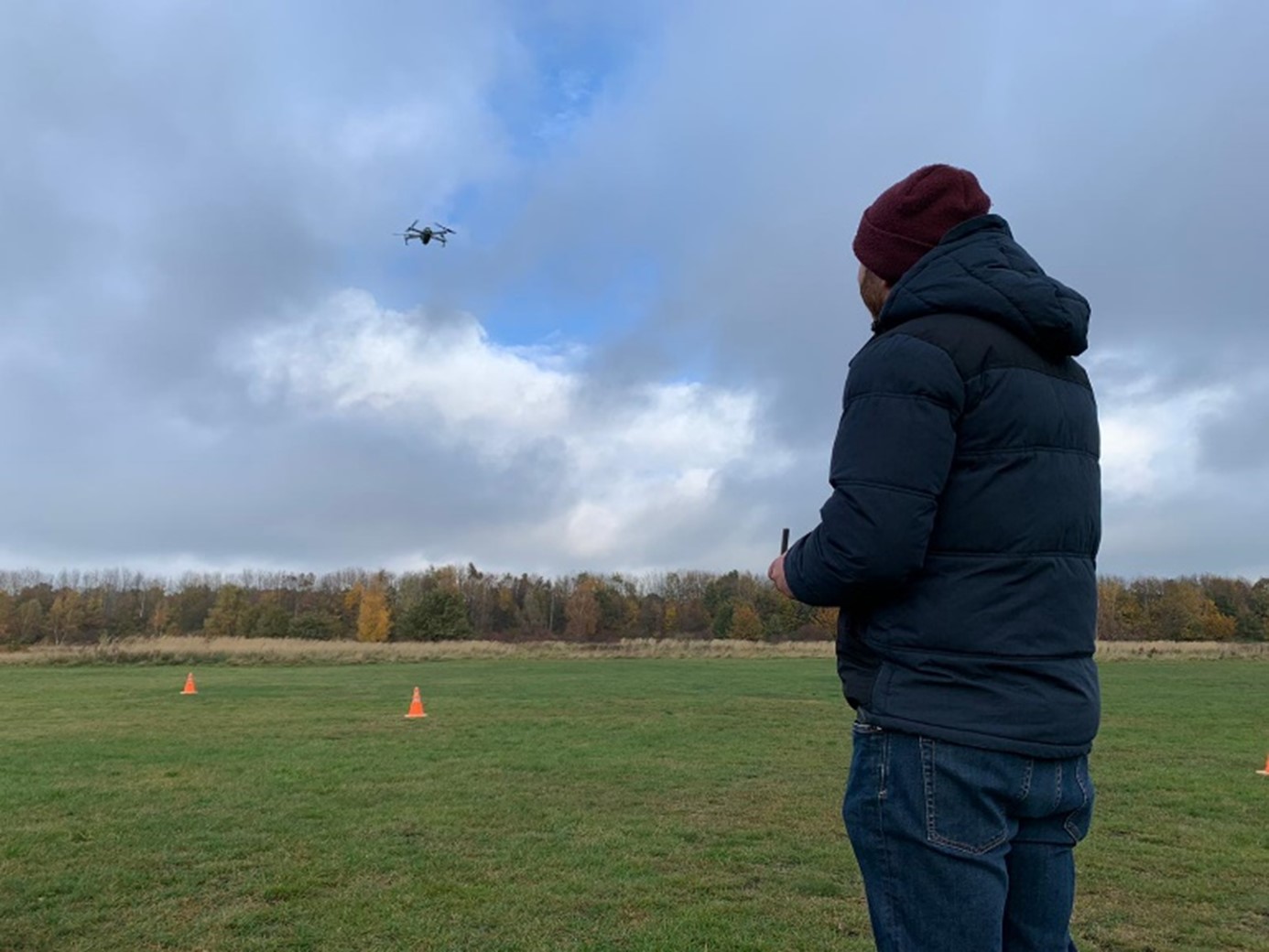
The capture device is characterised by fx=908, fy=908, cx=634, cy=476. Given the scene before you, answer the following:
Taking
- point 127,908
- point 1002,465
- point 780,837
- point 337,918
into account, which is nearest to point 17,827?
point 127,908

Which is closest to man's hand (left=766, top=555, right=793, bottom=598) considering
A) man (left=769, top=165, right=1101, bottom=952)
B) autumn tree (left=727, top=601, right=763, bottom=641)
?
man (left=769, top=165, right=1101, bottom=952)

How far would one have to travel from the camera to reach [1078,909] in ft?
19.0

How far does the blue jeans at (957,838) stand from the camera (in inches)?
77.3

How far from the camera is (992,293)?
6.98ft

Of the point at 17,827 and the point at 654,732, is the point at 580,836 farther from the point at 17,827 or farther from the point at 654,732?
the point at 654,732

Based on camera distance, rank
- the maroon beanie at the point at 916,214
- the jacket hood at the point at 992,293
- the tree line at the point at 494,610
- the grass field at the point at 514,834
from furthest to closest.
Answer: the tree line at the point at 494,610
the grass field at the point at 514,834
the maroon beanie at the point at 916,214
the jacket hood at the point at 992,293

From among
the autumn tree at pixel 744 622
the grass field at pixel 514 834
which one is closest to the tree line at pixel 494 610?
the autumn tree at pixel 744 622

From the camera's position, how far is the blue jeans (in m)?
1.96

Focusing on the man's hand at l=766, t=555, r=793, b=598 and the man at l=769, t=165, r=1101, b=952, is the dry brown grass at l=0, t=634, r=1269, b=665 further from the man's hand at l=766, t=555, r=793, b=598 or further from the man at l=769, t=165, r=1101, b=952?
the man at l=769, t=165, r=1101, b=952

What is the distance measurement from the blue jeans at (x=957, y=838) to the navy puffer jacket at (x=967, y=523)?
6 cm

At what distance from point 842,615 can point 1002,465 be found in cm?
51

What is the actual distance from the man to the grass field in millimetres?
3358

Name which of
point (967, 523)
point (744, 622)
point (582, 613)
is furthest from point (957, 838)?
point (582, 613)

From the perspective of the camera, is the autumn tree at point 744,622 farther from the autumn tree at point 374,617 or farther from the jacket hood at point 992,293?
the jacket hood at point 992,293
